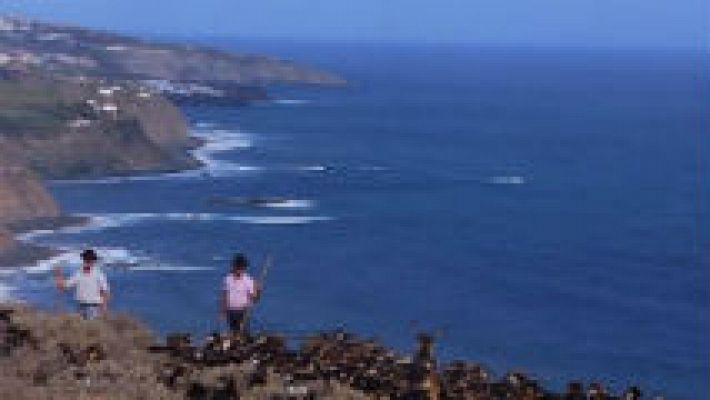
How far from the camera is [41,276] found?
239 feet

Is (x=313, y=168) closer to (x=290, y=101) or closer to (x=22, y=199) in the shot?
(x=22, y=199)

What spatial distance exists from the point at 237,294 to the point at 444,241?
7324 centimetres

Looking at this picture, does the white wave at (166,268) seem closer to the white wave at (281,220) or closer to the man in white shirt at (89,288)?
the white wave at (281,220)

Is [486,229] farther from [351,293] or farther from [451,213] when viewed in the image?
[351,293]

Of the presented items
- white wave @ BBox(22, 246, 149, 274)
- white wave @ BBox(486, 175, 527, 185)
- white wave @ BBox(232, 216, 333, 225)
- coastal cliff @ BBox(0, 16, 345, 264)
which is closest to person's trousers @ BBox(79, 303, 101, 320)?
white wave @ BBox(22, 246, 149, 274)

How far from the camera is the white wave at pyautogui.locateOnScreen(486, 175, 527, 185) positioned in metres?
117

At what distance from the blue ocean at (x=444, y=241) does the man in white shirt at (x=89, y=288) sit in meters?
15.0

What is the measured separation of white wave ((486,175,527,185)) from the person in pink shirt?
99468mm

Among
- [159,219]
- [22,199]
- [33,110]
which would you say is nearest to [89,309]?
[22,199]

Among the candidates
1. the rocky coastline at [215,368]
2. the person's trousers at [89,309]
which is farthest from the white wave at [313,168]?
the rocky coastline at [215,368]

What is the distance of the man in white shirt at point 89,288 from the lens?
1750 cm

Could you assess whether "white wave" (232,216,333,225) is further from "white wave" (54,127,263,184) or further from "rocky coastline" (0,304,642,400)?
"rocky coastline" (0,304,642,400)

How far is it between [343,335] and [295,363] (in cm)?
186

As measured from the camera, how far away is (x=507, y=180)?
389ft
